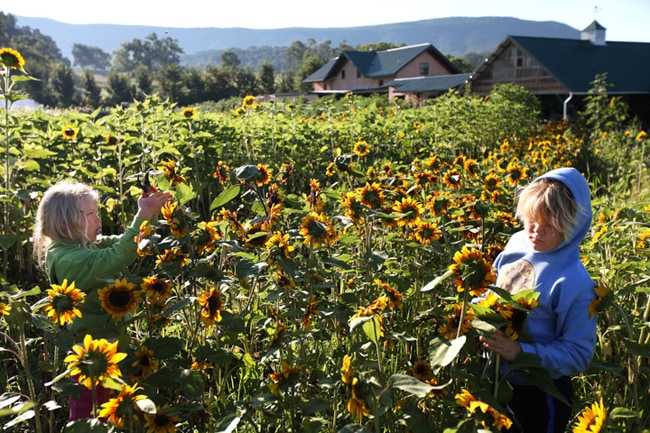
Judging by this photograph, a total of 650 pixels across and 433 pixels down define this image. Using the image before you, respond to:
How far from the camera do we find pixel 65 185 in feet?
6.10

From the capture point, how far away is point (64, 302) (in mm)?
1387

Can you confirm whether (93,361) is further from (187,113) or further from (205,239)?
(187,113)

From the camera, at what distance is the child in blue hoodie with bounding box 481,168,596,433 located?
4.83ft

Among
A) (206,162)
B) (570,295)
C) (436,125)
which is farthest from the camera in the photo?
(436,125)

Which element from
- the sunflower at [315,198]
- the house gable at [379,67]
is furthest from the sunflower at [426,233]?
the house gable at [379,67]

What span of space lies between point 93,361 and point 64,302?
29 cm

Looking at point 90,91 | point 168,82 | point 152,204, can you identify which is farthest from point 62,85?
point 152,204

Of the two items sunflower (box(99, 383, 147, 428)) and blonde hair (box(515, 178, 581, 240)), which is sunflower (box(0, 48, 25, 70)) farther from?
blonde hair (box(515, 178, 581, 240))

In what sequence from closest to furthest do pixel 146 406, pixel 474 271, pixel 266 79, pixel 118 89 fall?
Result: pixel 146 406 < pixel 474 271 < pixel 266 79 < pixel 118 89

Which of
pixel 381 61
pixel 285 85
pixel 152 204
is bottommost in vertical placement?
pixel 152 204

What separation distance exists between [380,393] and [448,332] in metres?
0.28

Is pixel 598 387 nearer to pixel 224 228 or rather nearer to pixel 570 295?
pixel 570 295

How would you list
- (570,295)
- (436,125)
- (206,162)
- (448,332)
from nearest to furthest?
1. (448,332)
2. (570,295)
3. (206,162)
4. (436,125)

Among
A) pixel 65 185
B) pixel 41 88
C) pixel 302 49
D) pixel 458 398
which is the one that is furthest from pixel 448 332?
pixel 302 49
